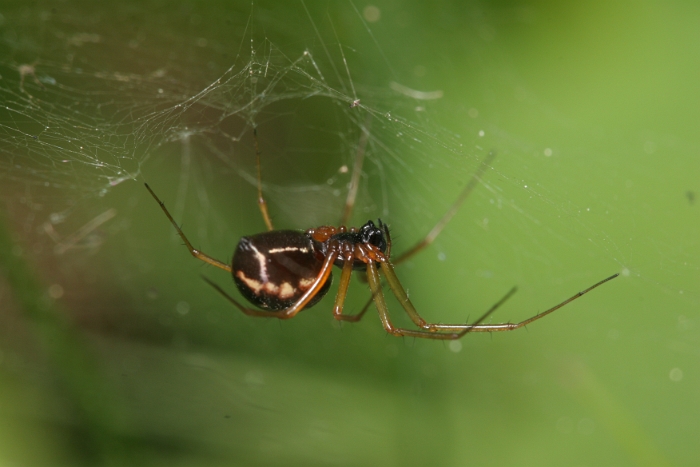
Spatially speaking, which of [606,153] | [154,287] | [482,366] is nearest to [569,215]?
[606,153]

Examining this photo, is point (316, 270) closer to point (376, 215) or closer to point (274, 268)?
point (274, 268)

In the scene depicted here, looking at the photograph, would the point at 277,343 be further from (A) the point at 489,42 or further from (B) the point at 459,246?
(A) the point at 489,42

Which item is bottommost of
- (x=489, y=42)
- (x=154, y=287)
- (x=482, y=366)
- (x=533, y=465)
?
(x=533, y=465)

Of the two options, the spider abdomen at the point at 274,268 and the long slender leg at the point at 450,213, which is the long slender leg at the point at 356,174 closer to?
the long slender leg at the point at 450,213

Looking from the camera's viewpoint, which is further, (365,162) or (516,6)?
(365,162)

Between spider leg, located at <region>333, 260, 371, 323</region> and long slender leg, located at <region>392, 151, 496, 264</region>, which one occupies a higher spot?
long slender leg, located at <region>392, 151, 496, 264</region>

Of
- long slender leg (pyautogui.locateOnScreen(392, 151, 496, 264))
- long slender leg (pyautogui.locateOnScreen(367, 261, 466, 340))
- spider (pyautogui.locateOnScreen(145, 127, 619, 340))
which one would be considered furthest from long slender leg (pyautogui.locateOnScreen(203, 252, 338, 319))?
long slender leg (pyautogui.locateOnScreen(392, 151, 496, 264))

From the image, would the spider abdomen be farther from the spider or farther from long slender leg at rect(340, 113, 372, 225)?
long slender leg at rect(340, 113, 372, 225)
